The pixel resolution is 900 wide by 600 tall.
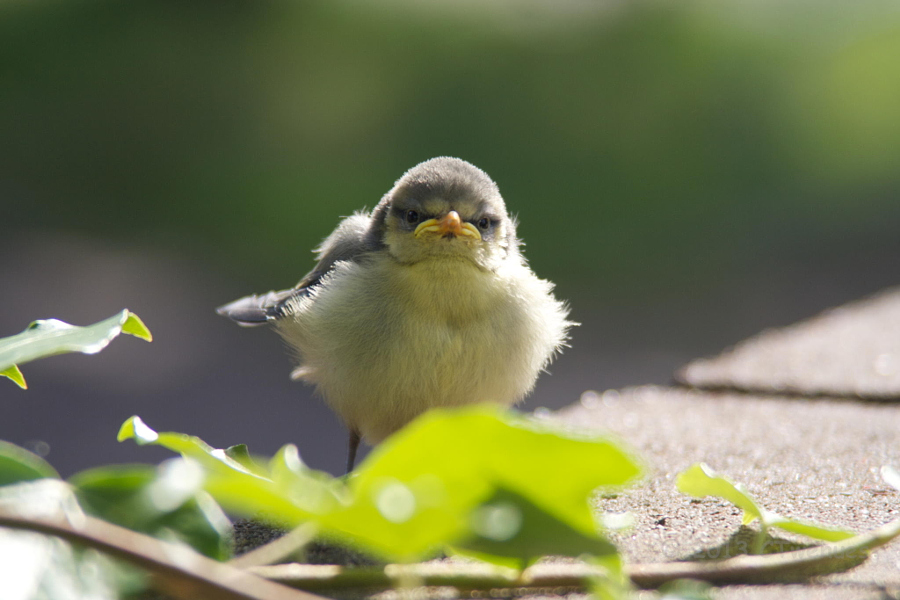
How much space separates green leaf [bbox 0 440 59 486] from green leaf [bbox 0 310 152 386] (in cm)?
17

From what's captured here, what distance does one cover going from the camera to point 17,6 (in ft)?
38.0

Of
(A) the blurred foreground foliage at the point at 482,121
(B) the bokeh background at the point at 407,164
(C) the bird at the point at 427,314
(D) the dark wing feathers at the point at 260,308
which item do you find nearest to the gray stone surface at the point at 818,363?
(C) the bird at the point at 427,314

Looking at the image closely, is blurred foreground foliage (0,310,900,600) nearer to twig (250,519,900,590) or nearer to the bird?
twig (250,519,900,590)

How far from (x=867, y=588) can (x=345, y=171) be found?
896 cm

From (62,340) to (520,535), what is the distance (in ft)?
2.33

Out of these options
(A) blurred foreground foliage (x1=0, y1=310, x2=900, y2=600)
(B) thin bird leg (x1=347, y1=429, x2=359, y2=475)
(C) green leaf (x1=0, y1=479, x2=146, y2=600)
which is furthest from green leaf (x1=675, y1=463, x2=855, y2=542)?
(B) thin bird leg (x1=347, y1=429, x2=359, y2=475)

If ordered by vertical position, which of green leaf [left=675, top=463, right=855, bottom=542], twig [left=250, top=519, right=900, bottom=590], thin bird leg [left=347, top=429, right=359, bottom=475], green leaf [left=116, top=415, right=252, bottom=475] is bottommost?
twig [left=250, top=519, right=900, bottom=590]

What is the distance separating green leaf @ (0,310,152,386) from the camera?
3.97ft

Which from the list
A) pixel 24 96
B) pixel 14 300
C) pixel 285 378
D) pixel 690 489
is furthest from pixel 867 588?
pixel 24 96

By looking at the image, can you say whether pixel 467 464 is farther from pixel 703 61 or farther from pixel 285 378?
pixel 703 61

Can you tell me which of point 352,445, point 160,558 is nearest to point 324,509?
point 160,558

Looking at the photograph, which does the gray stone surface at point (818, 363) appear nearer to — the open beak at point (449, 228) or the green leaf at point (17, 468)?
the open beak at point (449, 228)

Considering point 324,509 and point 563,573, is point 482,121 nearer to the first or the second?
point 563,573

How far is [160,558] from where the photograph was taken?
89 cm
